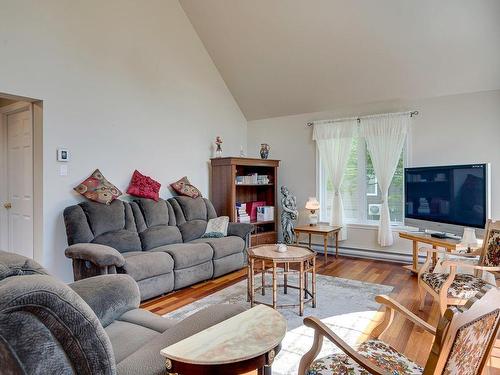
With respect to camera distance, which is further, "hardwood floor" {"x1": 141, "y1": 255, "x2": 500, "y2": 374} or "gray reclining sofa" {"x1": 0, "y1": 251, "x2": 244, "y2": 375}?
"hardwood floor" {"x1": 141, "y1": 255, "x2": 500, "y2": 374}

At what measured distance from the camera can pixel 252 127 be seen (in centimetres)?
632

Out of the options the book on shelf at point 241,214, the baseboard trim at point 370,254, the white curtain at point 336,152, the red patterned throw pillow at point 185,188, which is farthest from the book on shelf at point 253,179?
the baseboard trim at point 370,254

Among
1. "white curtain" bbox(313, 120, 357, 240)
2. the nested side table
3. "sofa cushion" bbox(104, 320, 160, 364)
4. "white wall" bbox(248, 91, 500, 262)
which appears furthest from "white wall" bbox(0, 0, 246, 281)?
"sofa cushion" bbox(104, 320, 160, 364)

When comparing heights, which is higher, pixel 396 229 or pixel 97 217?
pixel 97 217

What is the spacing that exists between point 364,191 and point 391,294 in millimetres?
2018

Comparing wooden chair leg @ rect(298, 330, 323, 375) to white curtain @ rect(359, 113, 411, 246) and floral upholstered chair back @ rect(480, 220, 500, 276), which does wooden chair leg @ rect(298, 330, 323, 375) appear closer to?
floral upholstered chair back @ rect(480, 220, 500, 276)

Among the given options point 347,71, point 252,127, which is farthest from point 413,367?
point 252,127

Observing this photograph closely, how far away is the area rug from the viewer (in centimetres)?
229

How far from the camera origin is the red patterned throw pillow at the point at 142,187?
4.06 meters

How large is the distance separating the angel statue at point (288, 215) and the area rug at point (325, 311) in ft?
4.52

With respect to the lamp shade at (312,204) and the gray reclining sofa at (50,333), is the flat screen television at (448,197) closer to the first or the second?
the lamp shade at (312,204)

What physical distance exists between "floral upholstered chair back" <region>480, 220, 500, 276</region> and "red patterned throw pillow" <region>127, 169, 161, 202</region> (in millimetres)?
3579

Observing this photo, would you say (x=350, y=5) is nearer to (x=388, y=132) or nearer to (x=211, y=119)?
(x=388, y=132)

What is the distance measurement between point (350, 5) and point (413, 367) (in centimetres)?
397
